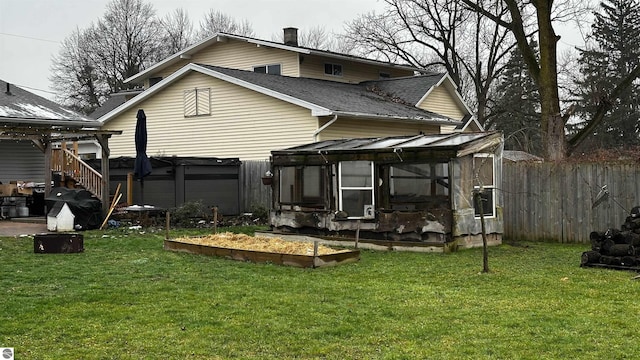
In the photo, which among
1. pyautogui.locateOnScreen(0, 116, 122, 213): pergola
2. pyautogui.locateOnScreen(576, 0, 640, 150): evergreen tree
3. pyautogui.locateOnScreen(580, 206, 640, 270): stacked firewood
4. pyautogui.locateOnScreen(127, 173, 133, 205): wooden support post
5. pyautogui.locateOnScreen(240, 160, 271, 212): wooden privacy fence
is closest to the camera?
pyautogui.locateOnScreen(580, 206, 640, 270): stacked firewood

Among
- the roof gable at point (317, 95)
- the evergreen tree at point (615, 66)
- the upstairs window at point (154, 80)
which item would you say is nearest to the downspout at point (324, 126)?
the roof gable at point (317, 95)

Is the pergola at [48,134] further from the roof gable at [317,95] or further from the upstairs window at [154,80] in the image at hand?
the upstairs window at [154,80]

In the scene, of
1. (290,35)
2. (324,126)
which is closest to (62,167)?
(324,126)

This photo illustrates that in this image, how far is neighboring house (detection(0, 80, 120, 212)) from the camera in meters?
18.5

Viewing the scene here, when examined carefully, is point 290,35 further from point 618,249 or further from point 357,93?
point 618,249

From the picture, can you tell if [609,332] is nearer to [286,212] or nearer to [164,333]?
[164,333]

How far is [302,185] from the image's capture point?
15852mm

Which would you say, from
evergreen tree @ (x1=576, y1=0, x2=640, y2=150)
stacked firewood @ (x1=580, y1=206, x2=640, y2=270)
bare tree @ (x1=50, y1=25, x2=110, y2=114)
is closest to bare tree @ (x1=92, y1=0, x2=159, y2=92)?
bare tree @ (x1=50, y1=25, x2=110, y2=114)

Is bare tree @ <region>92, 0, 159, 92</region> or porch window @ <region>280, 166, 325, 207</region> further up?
bare tree @ <region>92, 0, 159, 92</region>

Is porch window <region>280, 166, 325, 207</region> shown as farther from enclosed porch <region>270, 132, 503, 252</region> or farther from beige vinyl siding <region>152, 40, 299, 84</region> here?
beige vinyl siding <region>152, 40, 299, 84</region>

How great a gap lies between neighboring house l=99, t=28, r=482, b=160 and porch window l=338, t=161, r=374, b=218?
5.15m

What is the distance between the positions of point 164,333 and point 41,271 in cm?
469

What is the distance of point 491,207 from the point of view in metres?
14.9

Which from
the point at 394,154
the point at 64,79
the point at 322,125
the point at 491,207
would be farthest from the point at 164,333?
the point at 64,79
